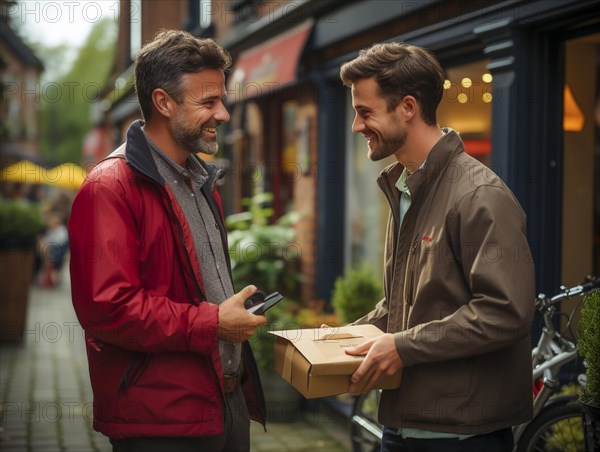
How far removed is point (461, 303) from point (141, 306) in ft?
3.23

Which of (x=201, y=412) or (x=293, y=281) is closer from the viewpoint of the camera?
(x=201, y=412)

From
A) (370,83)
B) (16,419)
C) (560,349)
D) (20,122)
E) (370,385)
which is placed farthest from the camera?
(20,122)

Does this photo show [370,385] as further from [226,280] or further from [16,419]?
[16,419]

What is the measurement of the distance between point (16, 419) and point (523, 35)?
4.97 metres

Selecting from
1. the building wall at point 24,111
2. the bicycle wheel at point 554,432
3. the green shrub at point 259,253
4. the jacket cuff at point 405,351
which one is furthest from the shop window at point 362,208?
the building wall at point 24,111

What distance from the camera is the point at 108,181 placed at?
9.32ft

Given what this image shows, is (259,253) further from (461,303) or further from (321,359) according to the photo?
(461,303)

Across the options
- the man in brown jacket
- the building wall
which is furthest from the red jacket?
the building wall

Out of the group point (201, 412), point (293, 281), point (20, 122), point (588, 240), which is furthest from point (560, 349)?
point (20, 122)

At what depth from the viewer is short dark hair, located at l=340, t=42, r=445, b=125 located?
292 centimetres

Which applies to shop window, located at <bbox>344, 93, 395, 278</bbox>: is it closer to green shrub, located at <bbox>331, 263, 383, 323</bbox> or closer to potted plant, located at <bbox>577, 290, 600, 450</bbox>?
green shrub, located at <bbox>331, 263, 383, 323</bbox>

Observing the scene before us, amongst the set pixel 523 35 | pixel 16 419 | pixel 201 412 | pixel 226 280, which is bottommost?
pixel 16 419

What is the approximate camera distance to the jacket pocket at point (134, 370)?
283 centimetres

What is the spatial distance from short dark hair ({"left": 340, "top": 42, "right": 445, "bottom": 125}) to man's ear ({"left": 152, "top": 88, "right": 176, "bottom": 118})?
0.65 m
